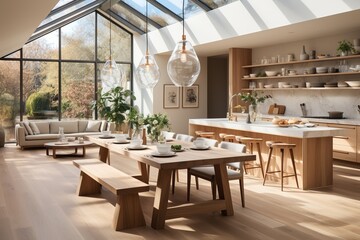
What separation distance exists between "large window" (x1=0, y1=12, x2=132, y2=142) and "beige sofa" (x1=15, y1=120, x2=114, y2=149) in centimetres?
73

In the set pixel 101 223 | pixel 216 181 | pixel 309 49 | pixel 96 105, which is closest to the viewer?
pixel 101 223

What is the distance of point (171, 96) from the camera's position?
11812 mm

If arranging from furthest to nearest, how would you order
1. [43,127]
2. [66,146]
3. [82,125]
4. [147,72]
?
[82,125]
[43,127]
[66,146]
[147,72]

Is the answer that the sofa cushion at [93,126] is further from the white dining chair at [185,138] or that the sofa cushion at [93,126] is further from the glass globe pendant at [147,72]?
the glass globe pendant at [147,72]

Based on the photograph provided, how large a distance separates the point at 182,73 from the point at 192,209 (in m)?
1.44

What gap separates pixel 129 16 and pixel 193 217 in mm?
7963

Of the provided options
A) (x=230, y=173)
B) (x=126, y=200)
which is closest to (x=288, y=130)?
(x=230, y=173)

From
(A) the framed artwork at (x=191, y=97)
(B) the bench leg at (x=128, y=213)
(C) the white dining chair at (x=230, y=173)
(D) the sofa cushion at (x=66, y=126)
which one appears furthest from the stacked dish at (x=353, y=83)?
(D) the sofa cushion at (x=66, y=126)

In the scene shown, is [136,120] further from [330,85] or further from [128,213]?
[330,85]

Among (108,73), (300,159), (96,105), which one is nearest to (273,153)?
(300,159)

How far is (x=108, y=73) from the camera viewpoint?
6266mm

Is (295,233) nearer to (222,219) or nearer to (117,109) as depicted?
(222,219)

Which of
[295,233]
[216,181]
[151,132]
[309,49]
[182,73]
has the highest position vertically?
[309,49]

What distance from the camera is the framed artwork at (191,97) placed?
39.3 ft
